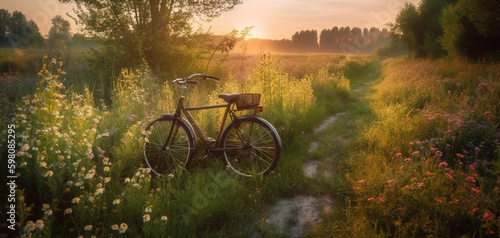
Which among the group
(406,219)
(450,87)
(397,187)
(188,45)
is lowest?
(406,219)

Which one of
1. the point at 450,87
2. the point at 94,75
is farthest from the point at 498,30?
the point at 94,75

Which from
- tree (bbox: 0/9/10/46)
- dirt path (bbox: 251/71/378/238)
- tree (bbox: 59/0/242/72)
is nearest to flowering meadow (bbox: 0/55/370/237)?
dirt path (bbox: 251/71/378/238)

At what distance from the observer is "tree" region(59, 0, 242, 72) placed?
11.5 m

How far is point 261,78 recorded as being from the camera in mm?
6863

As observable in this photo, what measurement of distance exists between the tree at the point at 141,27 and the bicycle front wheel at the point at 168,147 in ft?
23.3

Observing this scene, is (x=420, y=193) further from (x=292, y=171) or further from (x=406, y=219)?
(x=292, y=171)

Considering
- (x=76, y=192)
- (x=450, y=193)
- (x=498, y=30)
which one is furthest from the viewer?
(x=498, y=30)

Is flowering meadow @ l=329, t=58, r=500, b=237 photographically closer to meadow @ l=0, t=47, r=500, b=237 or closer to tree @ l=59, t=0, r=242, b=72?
meadow @ l=0, t=47, r=500, b=237

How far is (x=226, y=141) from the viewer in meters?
4.77

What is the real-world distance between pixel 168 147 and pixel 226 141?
1032 mm

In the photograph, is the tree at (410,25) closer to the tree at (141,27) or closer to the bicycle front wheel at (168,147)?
the tree at (141,27)

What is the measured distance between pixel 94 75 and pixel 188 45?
4445mm

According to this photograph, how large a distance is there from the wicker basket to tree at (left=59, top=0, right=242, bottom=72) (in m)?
8.33

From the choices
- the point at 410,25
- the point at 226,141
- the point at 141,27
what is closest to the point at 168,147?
the point at 226,141
